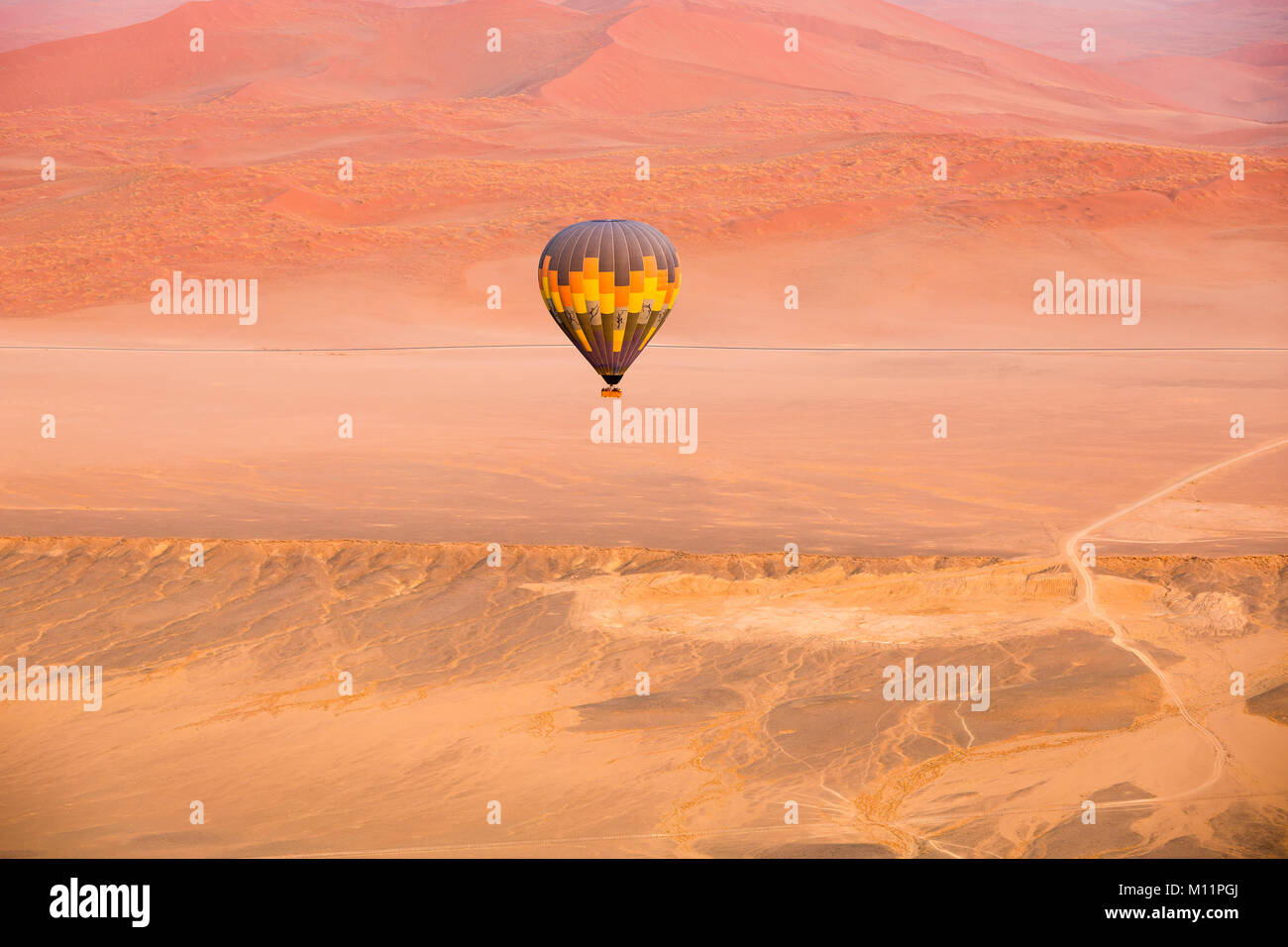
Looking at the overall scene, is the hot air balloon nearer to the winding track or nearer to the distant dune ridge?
the distant dune ridge

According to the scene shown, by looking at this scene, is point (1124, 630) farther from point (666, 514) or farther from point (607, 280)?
point (607, 280)

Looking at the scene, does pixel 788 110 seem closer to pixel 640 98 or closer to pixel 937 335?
pixel 640 98

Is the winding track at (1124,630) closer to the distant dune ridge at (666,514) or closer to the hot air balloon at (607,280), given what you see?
the distant dune ridge at (666,514)

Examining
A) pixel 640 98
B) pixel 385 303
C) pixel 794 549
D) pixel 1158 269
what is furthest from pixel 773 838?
pixel 640 98

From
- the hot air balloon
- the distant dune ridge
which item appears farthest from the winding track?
the hot air balloon

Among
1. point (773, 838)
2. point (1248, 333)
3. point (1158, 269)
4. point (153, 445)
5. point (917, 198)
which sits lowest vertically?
Result: point (773, 838)

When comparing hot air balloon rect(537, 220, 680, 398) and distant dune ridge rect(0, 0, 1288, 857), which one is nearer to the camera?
distant dune ridge rect(0, 0, 1288, 857)
